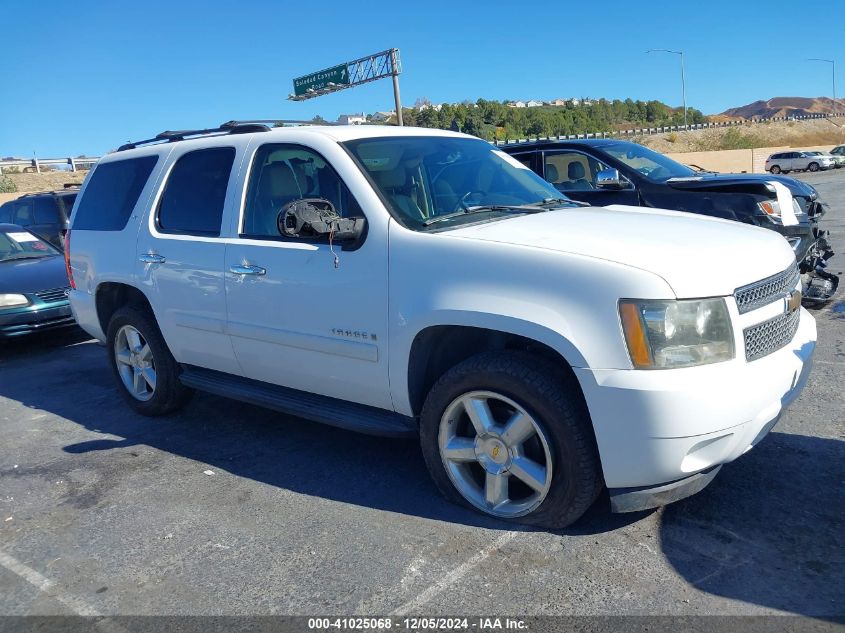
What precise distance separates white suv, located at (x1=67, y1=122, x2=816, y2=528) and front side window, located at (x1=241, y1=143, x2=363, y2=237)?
0.01 meters

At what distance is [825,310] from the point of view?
7.22 metres

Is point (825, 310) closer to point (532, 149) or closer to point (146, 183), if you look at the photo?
point (532, 149)

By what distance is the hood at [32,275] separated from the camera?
825 centimetres

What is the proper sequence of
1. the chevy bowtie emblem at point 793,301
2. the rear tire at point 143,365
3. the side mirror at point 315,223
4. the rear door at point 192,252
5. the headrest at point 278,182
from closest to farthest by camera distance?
the chevy bowtie emblem at point 793,301
the side mirror at point 315,223
the headrest at point 278,182
the rear door at point 192,252
the rear tire at point 143,365

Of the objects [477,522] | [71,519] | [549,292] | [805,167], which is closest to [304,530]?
[477,522]

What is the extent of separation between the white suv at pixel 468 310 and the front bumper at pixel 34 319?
3.45 metres

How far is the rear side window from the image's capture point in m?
5.39

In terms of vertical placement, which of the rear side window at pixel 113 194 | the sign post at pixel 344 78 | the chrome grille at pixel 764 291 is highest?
the sign post at pixel 344 78

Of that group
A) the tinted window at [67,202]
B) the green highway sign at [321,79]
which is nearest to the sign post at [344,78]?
the green highway sign at [321,79]

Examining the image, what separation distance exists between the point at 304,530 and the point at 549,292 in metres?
1.68

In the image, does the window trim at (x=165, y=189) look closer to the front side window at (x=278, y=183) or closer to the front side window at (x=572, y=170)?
the front side window at (x=278, y=183)

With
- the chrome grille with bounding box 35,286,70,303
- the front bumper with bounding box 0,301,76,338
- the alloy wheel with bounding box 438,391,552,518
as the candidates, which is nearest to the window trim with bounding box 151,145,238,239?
the alloy wheel with bounding box 438,391,552,518

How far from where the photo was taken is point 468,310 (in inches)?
131

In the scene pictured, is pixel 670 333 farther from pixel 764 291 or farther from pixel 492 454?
pixel 492 454
